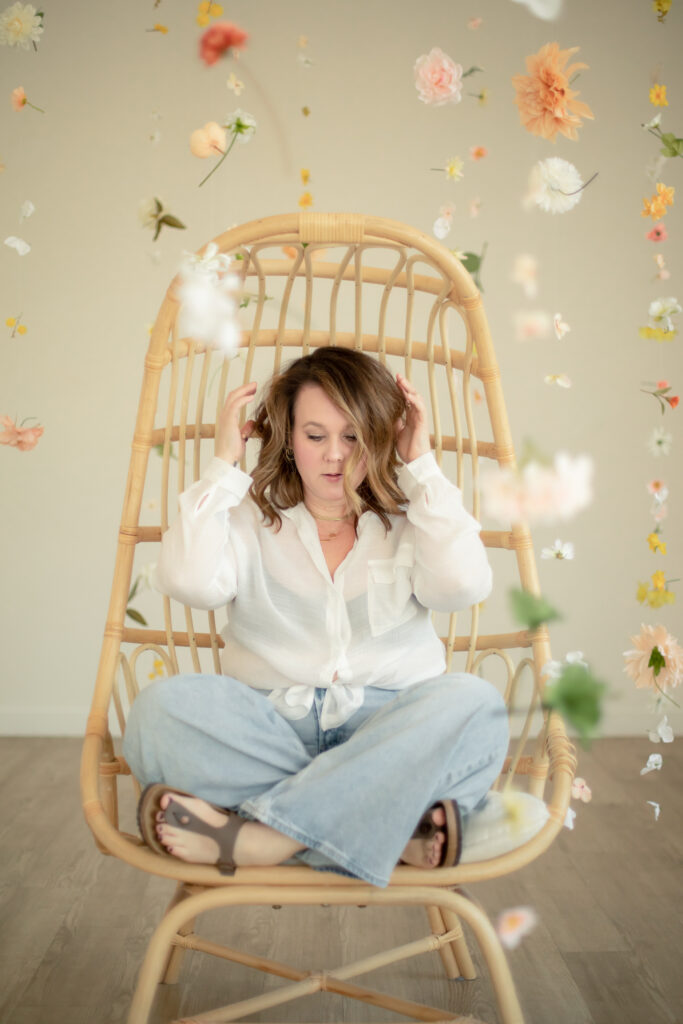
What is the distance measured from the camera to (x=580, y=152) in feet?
7.08

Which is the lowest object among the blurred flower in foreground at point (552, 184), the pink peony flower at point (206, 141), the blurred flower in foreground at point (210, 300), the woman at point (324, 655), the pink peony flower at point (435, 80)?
the woman at point (324, 655)

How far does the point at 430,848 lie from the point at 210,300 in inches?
29.7

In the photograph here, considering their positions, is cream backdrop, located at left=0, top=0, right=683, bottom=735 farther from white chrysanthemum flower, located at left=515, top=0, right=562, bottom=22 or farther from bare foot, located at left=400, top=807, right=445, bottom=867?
white chrysanthemum flower, located at left=515, top=0, right=562, bottom=22

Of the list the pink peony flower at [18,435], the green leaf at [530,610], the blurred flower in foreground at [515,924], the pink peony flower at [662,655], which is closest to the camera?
the green leaf at [530,610]

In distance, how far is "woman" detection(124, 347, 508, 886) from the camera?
3.02 feet

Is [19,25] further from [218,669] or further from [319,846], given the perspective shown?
[319,846]

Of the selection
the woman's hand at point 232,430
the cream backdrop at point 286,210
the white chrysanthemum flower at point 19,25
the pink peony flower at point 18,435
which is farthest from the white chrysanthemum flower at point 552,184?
the pink peony flower at point 18,435

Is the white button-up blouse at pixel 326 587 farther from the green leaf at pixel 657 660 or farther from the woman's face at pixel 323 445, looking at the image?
the green leaf at pixel 657 660

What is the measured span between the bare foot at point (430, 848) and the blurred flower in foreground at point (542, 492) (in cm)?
41

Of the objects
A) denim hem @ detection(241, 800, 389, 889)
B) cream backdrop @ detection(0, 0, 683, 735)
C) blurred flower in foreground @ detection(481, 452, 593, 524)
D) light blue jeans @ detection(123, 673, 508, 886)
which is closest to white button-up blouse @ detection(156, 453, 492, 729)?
light blue jeans @ detection(123, 673, 508, 886)

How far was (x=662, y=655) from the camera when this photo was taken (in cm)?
104

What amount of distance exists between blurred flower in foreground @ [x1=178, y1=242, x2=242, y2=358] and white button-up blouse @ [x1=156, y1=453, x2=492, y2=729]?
0.23 metres

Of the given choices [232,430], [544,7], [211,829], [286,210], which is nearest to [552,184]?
[544,7]

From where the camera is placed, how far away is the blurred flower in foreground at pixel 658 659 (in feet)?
3.39
